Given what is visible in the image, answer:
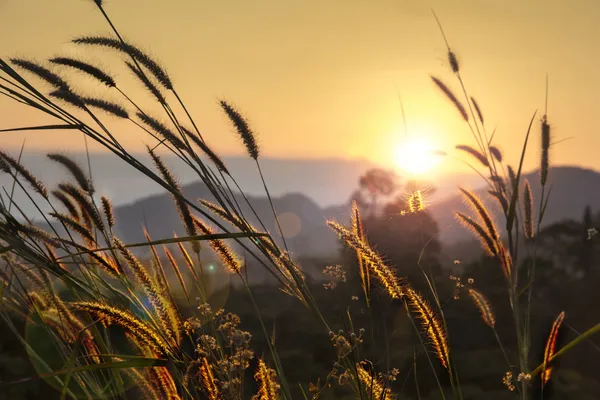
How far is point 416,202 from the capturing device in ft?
8.20

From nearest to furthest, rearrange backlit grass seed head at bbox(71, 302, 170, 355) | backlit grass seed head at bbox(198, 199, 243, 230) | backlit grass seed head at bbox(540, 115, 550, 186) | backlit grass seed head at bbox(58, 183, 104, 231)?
backlit grass seed head at bbox(71, 302, 170, 355), backlit grass seed head at bbox(198, 199, 243, 230), backlit grass seed head at bbox(58, 183, 104, 231), backlit grass seed head at bbox(540, 115, 550, 186)

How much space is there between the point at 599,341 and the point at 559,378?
76 cm

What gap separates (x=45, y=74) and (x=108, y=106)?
0.24 metres

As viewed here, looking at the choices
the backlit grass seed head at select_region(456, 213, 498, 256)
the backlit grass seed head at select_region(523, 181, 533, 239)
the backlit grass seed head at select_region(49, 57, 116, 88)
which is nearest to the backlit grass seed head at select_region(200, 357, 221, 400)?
the backlit grass seed head at select_region(49, 57, 116, 88)

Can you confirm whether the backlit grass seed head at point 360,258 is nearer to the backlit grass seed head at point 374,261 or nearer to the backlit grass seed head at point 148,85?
the backlit grass seed head at point 374,261

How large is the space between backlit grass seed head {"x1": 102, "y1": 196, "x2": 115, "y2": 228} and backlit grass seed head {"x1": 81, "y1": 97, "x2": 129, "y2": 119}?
0.60 meters

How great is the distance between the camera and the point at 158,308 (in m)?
2.17

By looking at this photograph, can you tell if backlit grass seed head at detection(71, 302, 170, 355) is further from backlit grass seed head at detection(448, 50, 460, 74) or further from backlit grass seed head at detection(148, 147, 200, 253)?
backlit grass seed head at detection(448, 50, 460, 74)

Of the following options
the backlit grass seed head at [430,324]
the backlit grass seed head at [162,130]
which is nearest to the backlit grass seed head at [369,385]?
the backlit grass seed head at [430,324]

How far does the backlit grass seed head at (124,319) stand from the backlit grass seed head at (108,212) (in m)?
0.78

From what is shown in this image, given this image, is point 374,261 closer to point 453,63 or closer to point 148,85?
point 148,85

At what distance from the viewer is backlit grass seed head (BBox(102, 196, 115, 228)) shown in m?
2.70

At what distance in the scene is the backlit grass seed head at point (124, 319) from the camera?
185 cm

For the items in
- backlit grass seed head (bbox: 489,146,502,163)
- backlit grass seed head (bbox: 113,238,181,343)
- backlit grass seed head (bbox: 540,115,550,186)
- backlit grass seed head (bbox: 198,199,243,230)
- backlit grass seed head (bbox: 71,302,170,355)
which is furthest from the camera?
backlit grass seed head (bbox: 489,146,502,163)
